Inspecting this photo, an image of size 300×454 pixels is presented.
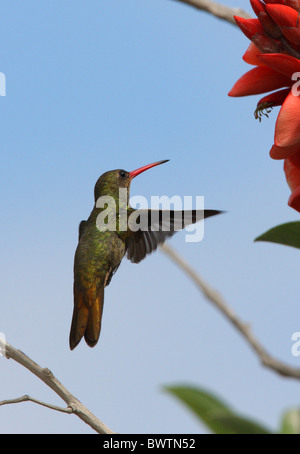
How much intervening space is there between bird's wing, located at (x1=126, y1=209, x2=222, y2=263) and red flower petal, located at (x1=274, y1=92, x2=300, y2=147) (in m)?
1.72

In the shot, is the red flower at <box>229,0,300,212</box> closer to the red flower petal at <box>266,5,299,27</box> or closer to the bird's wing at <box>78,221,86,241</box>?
the red flower petal at <box>266,5,299,27</box>

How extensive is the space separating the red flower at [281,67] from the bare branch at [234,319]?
290 mm

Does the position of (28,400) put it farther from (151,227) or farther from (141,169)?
(141,169)

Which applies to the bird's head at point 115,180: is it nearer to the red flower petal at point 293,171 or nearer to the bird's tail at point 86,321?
the bird's tail at point 86,321

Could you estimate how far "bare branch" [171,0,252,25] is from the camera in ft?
8.03

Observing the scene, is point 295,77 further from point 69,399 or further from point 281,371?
point 69,399

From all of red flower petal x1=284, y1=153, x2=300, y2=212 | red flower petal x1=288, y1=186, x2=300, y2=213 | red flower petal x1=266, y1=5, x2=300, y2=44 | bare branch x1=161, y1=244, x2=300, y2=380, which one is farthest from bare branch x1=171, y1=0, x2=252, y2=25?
bare branch x1=161, y1=244, x2=300, y2=380

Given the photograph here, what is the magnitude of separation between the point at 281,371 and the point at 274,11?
2.98 ft

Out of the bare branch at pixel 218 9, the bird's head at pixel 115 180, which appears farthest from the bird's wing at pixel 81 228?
the bare branch at pixel 218 9

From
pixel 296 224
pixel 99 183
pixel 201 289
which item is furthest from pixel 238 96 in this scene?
pixel 99 183

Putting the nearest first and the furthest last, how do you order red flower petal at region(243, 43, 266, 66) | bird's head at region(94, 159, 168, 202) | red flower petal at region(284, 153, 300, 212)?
red flower petal at region(284, 153, 300, 212) < red flower petal at region(243, 43, 266, 66) < bird's head at region(94, 159, 168, 202)

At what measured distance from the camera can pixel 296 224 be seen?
1.51 metres

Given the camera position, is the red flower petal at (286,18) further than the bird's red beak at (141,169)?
No

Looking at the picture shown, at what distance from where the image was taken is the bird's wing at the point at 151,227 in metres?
3.43
